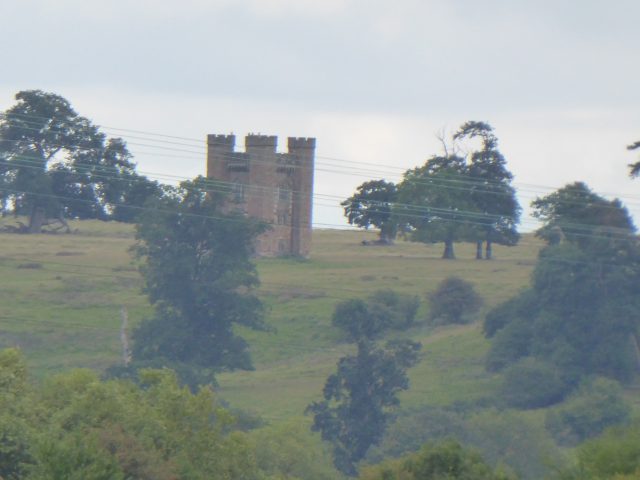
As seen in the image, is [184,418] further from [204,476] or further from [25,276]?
[25,276]

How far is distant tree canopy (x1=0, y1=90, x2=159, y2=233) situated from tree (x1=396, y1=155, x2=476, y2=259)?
1607cm

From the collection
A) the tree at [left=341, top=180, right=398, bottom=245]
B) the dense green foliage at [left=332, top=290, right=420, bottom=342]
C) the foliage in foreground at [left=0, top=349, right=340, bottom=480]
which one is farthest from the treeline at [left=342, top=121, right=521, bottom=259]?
the foliage in foreground at [left=0, top=349, right=340, bottom=480]

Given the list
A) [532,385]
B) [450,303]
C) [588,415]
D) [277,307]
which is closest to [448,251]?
[450,303]

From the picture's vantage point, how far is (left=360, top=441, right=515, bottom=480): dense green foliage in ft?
76.7

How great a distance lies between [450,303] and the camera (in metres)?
71.3

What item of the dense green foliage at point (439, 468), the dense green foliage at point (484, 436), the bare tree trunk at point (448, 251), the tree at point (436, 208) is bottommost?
the dense green foliage at point (484, 436)

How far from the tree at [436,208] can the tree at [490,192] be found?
111cm

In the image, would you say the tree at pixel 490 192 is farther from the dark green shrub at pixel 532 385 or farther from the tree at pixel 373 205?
the dark green shrub at pixel 532 385

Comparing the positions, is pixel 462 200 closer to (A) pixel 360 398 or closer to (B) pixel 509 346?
(B) pixel 509 346

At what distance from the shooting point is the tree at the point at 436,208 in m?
88.2

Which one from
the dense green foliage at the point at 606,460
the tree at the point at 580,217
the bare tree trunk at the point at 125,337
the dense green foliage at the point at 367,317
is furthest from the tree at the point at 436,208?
the dense green foliage at the point at 606,460

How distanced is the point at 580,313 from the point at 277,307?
48.4 feet

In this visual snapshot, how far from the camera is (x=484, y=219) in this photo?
3556 inches

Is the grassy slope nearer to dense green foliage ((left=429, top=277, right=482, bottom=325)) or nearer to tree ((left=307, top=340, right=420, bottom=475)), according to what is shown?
dense green foliage ((left=429, top=277, right=482, bottom=325))
